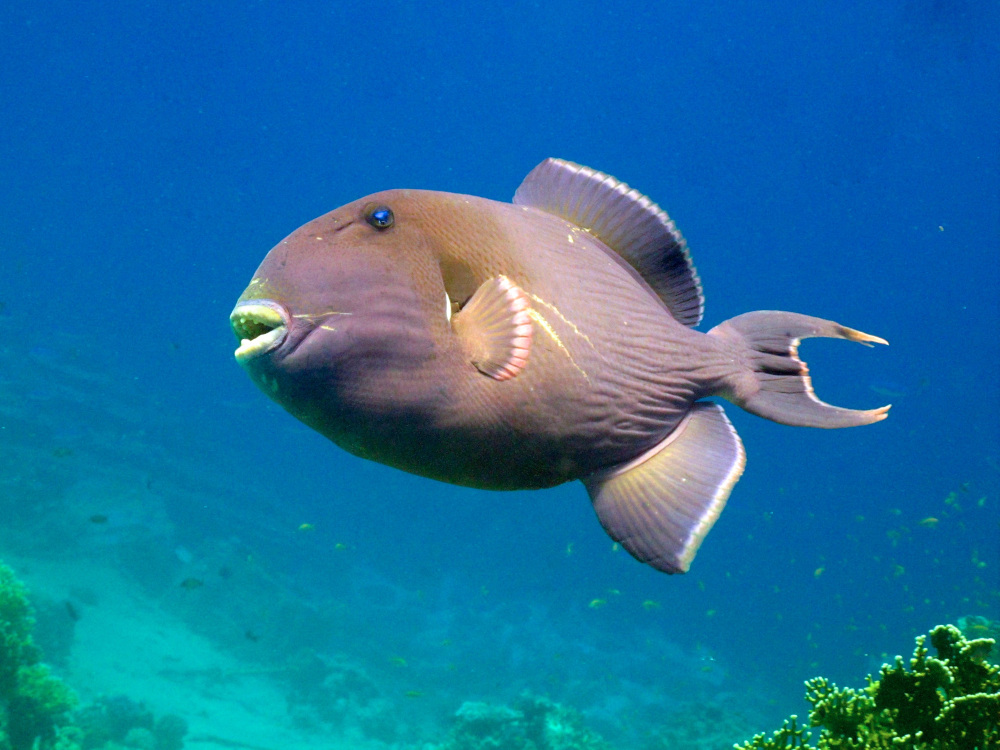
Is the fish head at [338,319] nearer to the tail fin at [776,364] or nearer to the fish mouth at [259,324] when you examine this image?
the fish mouth at [259,324]

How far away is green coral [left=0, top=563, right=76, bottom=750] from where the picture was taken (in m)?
7.50

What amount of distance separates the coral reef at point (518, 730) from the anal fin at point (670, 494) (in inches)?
447

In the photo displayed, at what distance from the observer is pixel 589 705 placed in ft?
59.7

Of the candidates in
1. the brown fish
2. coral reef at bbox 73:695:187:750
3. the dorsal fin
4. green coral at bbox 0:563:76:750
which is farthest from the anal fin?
coral reef at bbox 73:695:187:750

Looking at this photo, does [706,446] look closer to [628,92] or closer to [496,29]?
[628,92]

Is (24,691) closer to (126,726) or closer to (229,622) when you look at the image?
(126,726)

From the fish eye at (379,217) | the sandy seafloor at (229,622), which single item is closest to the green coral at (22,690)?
the sandy seafloor at (229,622)

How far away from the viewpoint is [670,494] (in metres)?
1.54

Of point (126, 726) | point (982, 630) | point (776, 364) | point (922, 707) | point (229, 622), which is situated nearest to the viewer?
point (776, 364)

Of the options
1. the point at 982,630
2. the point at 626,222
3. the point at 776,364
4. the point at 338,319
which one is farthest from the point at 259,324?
the point at 982,630

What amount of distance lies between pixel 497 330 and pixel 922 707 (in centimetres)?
228

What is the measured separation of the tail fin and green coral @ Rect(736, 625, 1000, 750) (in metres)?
1.24

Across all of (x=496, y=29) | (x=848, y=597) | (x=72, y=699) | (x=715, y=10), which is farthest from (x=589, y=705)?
(x=496, y=29)

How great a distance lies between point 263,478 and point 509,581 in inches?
507
